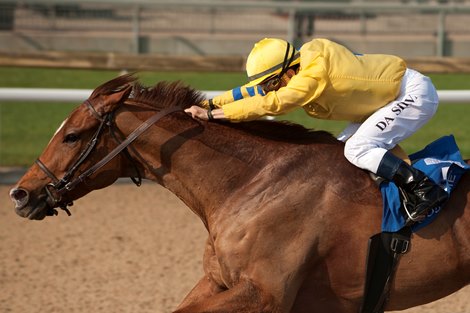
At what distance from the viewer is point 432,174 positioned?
4.18 meters

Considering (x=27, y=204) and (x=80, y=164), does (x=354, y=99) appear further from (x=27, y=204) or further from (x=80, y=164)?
(x=27, y=204)

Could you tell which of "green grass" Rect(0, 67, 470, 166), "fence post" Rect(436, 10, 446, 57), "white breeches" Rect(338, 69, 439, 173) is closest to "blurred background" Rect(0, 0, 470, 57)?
"fence post" Rect(436, 10, 446, 57)

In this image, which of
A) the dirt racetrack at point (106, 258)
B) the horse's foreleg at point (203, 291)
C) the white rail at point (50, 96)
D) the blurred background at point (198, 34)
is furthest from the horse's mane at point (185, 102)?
the blurred background at point (198, 34)

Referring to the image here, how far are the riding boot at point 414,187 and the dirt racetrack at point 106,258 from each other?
5.59 feet

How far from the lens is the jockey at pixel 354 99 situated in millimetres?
4066

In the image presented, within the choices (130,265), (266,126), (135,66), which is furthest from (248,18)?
(266,126)

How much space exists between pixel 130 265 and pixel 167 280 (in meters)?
0.41

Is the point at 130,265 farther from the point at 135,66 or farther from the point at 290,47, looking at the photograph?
the point at 135,66

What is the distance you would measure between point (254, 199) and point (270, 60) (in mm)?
636

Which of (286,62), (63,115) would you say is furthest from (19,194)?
(63,115)

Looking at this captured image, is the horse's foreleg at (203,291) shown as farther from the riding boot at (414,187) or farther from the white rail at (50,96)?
the white rail at (50,96)

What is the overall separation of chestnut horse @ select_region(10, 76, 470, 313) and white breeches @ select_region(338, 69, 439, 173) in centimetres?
13

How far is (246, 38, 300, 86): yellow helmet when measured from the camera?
13.6 ft

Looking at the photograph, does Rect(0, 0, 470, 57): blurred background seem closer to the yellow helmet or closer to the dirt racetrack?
the dirt racetrack
